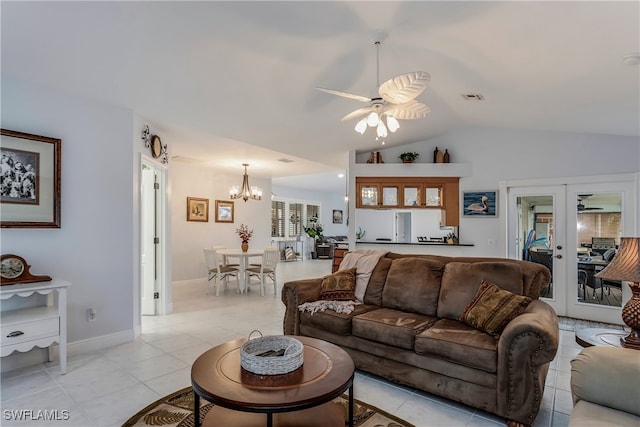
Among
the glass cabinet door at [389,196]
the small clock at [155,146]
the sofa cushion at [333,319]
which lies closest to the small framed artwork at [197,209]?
the small clock at [155,146]

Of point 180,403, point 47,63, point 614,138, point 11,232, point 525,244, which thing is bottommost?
point 180,403

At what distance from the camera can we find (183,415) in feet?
7.46

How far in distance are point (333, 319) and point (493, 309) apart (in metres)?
1.26

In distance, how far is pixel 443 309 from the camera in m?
2.93

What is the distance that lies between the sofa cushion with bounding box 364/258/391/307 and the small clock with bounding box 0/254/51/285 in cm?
290

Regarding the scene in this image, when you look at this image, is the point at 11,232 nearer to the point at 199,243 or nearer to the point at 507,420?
the point at 507,420

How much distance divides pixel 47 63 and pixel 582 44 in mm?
4108

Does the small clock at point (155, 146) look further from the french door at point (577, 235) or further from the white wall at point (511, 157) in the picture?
the french door at point (577, 235)

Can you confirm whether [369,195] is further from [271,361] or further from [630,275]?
[271,361]

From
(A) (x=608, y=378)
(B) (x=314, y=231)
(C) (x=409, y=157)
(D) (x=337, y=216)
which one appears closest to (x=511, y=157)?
(C) (x=409, y=157)

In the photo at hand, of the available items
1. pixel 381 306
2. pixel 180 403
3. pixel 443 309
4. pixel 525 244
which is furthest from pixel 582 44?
pixel 180 403

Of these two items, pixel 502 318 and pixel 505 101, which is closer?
pixel 502 318

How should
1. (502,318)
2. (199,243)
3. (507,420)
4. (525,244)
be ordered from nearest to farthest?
(507,420)
(502,318)
(525,244)
(199,243)

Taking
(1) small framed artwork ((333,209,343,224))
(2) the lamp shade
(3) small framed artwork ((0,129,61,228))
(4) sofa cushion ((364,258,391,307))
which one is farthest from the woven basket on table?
(1) small framed artwork ((333,209,343,224))
